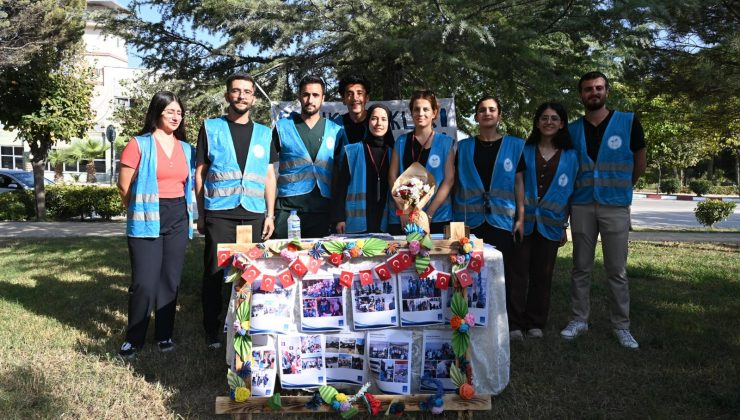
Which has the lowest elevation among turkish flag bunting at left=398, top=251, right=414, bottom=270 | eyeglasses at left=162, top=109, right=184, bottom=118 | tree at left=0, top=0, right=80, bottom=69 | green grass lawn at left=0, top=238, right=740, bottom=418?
green grass lawn at left=0, top=238, right=740, bottom=418

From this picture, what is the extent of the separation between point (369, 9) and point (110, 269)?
17.6 feet

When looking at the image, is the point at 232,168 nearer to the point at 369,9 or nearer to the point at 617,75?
the point at 369,9

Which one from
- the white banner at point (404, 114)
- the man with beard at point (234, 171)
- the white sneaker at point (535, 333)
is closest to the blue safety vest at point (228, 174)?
the man with beard at point (234, 171)

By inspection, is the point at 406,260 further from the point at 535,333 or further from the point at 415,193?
the point at 535,333

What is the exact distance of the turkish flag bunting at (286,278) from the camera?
127 inches

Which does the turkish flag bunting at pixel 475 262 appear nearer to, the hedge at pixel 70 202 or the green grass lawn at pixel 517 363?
the green grass lawn at pixel 517 363

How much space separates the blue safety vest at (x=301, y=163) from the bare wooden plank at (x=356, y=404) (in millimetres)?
1690

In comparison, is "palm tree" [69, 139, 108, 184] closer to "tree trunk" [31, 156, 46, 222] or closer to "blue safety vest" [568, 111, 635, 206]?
"tree trunk" [31, 156, 46, 222]

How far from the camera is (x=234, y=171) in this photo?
4.21 meters

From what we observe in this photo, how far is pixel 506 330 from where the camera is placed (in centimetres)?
345

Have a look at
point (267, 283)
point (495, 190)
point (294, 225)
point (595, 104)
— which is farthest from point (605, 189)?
point (267, 283)

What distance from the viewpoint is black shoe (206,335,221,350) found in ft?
14.5

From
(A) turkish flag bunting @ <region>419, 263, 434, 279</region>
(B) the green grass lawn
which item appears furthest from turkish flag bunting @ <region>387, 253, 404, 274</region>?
(B) the green grass lawn

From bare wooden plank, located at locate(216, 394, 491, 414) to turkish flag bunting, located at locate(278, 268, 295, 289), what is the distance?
63 centimetres
